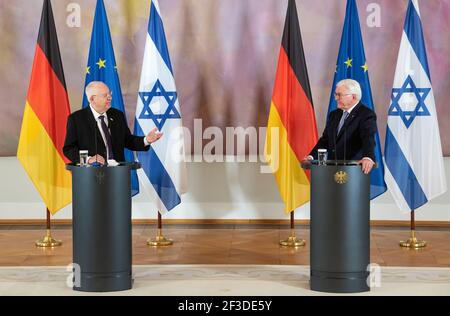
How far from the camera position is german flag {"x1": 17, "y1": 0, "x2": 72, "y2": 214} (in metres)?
8.95

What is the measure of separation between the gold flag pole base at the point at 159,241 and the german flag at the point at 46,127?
97cm

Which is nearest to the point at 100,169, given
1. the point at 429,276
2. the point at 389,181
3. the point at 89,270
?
the point at 89,270

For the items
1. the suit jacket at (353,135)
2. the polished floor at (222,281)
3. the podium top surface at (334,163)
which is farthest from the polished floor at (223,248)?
the podium top surface at (334,163)

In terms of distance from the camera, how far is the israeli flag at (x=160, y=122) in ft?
29.6

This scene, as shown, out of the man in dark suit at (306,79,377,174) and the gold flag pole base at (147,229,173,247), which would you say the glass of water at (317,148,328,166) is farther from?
the gold flag pole base at (147,229,173,247)

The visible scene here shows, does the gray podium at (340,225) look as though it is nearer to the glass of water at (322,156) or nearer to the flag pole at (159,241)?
the glass of water at (322,156)

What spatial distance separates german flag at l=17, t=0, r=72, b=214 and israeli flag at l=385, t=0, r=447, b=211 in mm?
3346

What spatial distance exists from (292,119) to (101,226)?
316 centimetres

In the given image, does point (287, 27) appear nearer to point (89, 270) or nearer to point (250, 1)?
point (250, 1)

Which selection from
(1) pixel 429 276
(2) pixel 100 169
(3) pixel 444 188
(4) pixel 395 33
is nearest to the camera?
(2) pixel 100 169

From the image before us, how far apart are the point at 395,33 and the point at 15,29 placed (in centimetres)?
425

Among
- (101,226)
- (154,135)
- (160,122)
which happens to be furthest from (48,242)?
(101,226)

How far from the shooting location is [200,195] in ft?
33.4

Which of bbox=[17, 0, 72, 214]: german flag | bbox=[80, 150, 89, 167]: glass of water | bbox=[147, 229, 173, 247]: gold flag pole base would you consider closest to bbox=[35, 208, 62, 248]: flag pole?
bbox=[17, 0, 72, 214]: german flag
